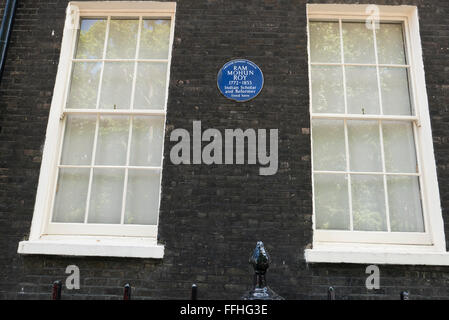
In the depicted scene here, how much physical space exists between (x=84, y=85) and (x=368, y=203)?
3.62 m

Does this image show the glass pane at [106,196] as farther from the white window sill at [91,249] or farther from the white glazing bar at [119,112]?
the white glazing bar at [119,112]

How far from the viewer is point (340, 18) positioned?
4.68 metres

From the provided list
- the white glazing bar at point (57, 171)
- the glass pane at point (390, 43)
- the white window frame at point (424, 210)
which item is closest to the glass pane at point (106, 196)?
the white glazing bar at point (57, 171)

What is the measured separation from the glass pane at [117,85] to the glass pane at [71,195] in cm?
86

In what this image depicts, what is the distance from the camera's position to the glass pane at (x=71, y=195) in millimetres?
4141

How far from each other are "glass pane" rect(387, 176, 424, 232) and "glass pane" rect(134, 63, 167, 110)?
2816 mm

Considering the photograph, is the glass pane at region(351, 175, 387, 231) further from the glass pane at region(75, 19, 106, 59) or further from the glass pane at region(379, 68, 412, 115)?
the glass pane at region(75, 19, 106, 59)

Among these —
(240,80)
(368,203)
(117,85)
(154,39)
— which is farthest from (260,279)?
(154,39)

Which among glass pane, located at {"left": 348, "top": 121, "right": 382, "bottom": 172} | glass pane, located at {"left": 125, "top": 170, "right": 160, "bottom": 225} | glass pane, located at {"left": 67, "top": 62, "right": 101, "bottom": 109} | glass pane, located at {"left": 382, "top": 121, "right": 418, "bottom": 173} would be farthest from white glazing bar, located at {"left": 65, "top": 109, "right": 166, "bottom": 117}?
glass pane, located at {"left": 382, "top": 121, "right": 418, "bottom": 173}

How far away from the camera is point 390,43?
464 centimetres

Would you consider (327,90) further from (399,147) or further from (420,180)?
(420,180)

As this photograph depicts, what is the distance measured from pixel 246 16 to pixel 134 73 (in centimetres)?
154
